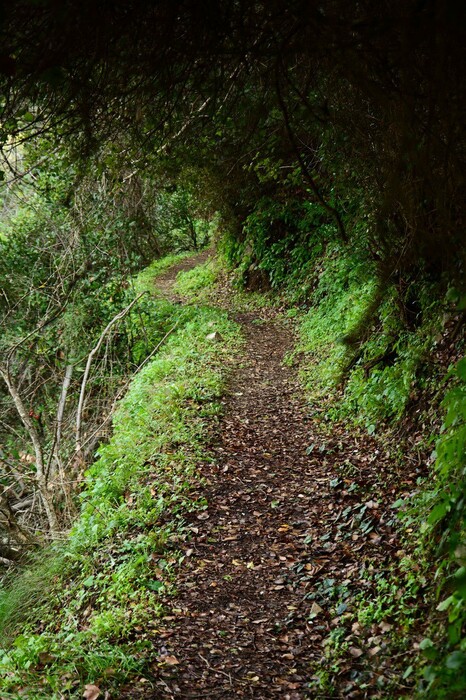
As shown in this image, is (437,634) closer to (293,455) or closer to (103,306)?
(293,455)

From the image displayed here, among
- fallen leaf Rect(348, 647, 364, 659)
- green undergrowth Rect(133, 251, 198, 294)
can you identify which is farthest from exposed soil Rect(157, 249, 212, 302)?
fallen leaf Rect(348, 647, 364, 659)

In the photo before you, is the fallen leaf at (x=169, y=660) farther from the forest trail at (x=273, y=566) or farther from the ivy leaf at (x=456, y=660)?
the ivy leaf at (x=456, y=660)

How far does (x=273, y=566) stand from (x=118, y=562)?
1510 millimetres

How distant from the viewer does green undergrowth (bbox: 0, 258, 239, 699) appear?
12.5 ft

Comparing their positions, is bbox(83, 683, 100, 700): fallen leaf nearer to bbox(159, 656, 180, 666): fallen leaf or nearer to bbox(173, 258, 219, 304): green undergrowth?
bbox(159, 656, 180, 666): fallen leaf

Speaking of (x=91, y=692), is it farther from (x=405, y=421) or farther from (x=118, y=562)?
(x=405, y=421)

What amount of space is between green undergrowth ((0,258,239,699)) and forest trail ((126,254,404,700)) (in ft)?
0.71

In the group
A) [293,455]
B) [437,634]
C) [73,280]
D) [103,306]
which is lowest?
[293,455]

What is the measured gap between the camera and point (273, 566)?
477 centimetres

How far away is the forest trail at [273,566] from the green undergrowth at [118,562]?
0.71 feet

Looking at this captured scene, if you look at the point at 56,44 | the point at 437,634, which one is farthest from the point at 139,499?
the point at 56,44

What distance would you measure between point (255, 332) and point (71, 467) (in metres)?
5.32

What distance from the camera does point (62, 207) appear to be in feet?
39.8

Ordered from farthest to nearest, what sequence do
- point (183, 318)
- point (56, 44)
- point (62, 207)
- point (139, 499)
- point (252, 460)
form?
1. point (183, 318)
2. point (62, 207)
3. point (252, 460)
4. point (139, 499)
5. point (56, 44)
